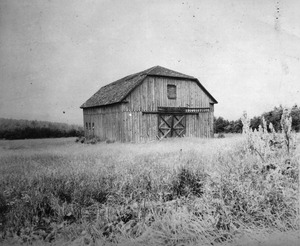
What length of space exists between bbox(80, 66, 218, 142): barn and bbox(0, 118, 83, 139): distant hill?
19.2 feet

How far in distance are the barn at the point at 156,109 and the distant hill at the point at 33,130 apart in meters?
5.84

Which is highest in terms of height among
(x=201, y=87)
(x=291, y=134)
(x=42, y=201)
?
(x=201, y=87)

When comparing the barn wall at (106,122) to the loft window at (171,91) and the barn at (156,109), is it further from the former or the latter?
the loft window at (171,91)

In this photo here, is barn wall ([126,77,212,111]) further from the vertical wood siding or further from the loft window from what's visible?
the loft window

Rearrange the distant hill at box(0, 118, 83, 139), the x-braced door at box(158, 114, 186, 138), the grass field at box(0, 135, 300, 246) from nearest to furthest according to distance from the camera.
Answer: the grass field at box(0, 135, 300, 246), the x-braced door at box(158, 114, 186, 138), the distant hill at box(0, 118, 83, 139)

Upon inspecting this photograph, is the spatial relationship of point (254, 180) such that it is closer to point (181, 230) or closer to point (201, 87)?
point (181, 230)

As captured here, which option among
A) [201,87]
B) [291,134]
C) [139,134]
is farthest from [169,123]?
[291,134]

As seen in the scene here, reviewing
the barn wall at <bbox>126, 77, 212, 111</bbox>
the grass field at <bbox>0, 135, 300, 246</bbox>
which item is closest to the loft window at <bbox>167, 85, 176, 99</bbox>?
the barn wall at <bbox>126, 77, 212, 111</bbox>

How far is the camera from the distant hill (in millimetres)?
17936

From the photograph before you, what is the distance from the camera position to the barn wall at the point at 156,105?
16109 millimetres

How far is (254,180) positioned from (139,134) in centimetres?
1217

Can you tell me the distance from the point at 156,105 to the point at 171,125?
6.48 ft

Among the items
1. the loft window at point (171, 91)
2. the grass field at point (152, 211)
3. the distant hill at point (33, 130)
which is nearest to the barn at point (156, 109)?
the loft window at point (171, 91)

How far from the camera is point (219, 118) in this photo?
28.8m
